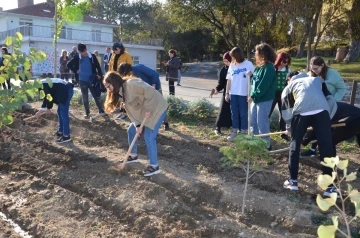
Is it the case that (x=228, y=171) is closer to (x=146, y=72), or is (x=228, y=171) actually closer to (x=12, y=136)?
(x=146, y=72)

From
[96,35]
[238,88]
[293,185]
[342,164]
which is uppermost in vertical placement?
[96,35]

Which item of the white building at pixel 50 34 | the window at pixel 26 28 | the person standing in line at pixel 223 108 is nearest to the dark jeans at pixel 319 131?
the person standing in line at pixel 223 108

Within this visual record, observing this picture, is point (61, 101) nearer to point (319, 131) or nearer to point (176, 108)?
point (176, 108)

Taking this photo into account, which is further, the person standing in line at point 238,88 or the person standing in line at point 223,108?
the person standing in line at point 223,108

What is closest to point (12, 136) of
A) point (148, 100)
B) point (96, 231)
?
point (148, 100)

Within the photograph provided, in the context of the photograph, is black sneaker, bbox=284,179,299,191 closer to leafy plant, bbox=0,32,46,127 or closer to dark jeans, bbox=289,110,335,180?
dark jeans, bbox=289,110,335,180

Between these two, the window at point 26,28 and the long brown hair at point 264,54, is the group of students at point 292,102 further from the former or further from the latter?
the window at point 26,28

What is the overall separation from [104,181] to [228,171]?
5.54ft

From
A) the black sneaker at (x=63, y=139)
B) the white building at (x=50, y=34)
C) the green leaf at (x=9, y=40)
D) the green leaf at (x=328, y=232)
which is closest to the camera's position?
the green leaf at (x=328, y=232)

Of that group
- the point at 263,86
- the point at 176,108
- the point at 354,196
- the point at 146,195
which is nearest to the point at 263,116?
the point at 263,86

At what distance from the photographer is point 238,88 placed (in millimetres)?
6508

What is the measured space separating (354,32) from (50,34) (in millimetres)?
21257

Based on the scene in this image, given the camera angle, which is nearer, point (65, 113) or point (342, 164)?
point (342, 164)

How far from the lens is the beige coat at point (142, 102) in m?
4.91
